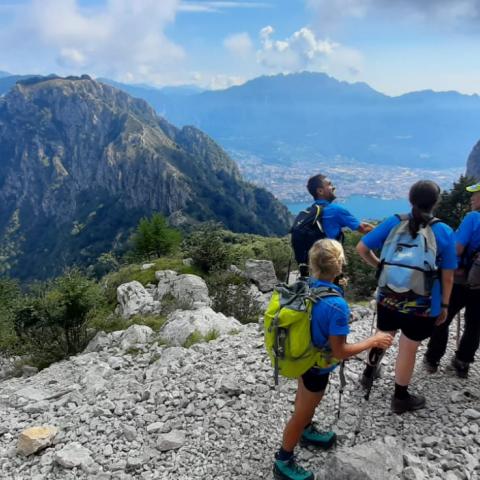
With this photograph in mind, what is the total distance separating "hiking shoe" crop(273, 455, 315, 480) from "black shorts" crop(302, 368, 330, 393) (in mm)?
885

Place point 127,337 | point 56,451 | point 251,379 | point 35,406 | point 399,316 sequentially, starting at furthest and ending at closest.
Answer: point 127,337
point 35,406
point 251,379
point 56,451
point 399,316

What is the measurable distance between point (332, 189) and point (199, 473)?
4.00 meters

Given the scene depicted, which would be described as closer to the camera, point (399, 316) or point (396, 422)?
point (399, 316)

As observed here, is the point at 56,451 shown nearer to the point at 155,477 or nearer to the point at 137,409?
the point at 137,409

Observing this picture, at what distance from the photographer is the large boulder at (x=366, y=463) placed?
3.92 metres

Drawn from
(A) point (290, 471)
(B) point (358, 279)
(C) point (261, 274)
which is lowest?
(B) point (358, 279)

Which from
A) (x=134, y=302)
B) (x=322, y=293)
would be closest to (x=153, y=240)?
(x=134, y=302)

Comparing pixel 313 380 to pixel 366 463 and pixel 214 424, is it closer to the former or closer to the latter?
pixel 366 463

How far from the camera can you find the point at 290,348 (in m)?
3.73

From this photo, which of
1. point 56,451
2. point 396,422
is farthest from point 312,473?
point 56,451

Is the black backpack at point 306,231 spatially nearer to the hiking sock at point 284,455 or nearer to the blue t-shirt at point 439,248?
the blue t-shirt at point 439,248

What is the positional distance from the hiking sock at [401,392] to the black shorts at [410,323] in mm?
699

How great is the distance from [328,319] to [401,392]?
6.93ft

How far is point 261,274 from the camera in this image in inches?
737
